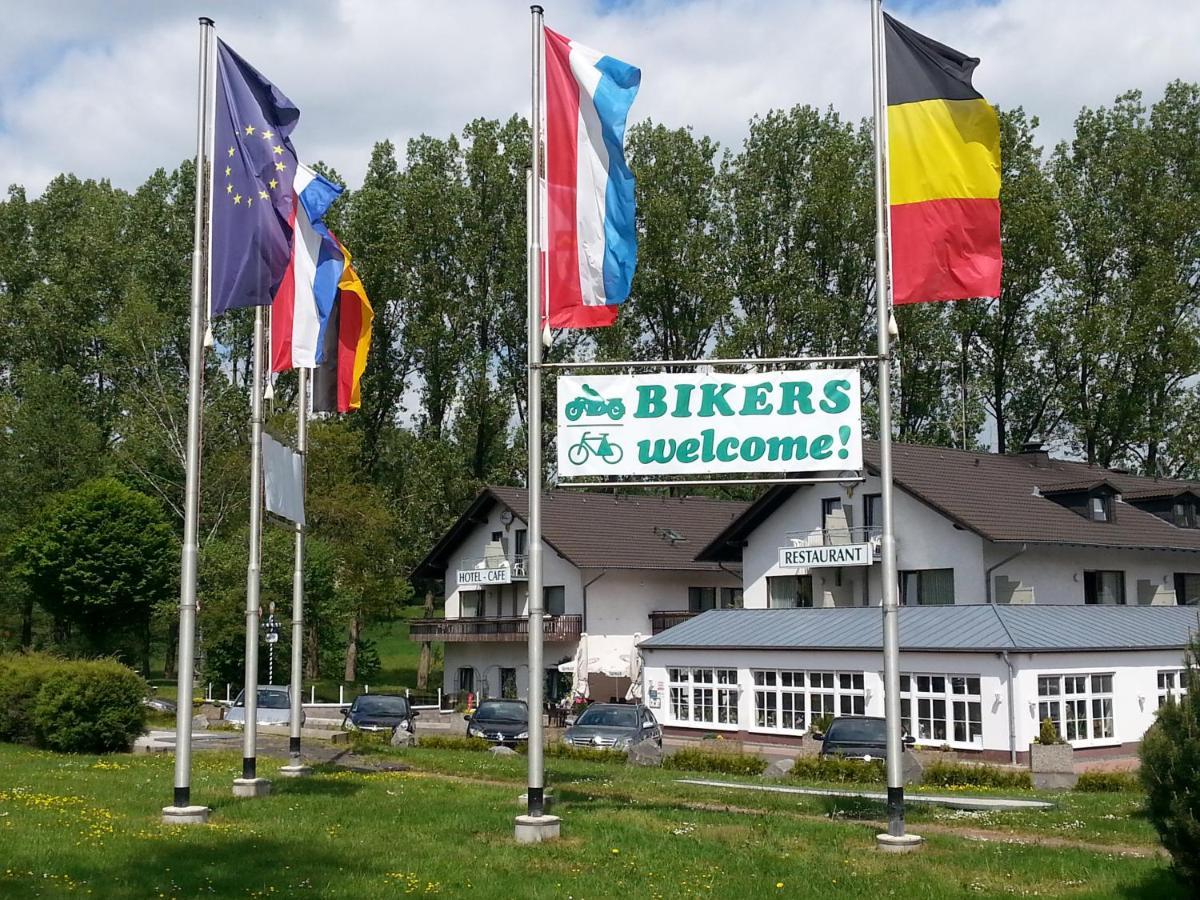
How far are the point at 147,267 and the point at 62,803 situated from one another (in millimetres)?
51412

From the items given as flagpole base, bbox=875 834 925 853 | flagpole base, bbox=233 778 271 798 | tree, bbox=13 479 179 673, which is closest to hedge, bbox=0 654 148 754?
flagpole base, bbox=233 778 271 798

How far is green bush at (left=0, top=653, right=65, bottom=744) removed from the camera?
2970 cm

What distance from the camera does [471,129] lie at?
6725 centimetres

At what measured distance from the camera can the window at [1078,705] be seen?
1352 inches

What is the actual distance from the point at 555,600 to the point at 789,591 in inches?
504

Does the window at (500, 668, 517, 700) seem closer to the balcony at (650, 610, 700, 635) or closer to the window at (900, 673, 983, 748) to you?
the balcony at (650, 610, 700, 635)

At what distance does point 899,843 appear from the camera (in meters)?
14.9

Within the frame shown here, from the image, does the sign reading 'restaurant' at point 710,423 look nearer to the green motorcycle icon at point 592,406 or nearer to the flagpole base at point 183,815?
the green motorcycle icon at point 592,406

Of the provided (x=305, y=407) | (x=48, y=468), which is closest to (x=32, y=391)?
(x=48, y=468)

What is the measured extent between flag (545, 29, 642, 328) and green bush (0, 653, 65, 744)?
18956 millimetres

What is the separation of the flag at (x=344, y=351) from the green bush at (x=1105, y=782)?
15.4 m

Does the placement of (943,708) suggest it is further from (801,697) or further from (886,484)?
(886,484)

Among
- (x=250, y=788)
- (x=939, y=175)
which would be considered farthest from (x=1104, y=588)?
(x=250, y=788)

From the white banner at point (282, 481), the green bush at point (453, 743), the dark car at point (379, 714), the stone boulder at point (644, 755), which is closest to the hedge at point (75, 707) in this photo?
the green bush at point (453, 743)
